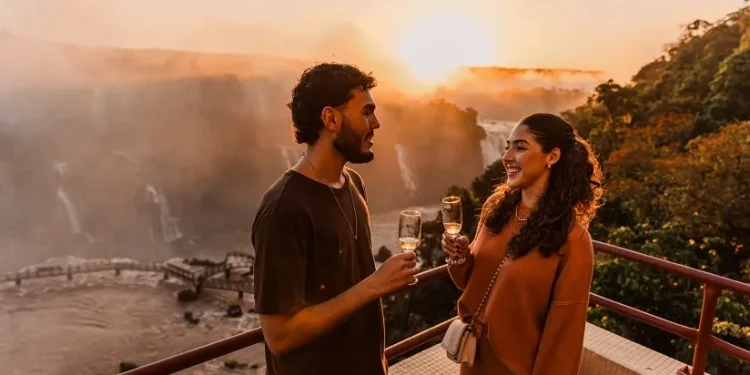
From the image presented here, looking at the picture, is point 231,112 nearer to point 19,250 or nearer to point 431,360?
point 19,250

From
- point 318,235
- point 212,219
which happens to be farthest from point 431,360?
point 212,219

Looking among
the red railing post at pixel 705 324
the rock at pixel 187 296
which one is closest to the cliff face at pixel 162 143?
the rock at pixel 187 296

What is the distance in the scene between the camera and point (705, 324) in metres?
2.43

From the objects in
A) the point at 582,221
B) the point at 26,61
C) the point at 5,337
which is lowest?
the point at 5,337

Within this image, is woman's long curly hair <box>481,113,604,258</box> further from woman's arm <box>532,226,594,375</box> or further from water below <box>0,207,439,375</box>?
water below <box>0,207,439,375</box>

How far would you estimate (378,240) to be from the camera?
50.7 meters

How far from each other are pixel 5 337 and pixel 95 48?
41.4 m

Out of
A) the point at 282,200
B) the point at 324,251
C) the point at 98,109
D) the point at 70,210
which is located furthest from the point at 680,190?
the point at 98,109

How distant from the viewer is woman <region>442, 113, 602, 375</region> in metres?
1.80

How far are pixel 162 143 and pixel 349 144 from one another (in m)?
63.2

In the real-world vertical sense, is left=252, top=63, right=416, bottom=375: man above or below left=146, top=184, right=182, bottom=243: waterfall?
above

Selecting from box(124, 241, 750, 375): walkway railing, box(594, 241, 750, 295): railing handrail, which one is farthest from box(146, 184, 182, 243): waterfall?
box(594, 241, 750, 295): railing handrail

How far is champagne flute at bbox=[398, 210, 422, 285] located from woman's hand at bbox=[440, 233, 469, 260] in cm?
36

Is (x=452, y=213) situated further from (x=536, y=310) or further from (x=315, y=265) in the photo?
(x=315, y=265)
